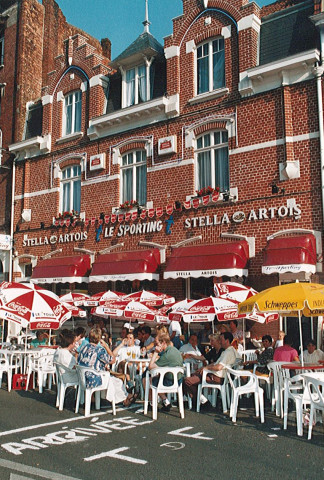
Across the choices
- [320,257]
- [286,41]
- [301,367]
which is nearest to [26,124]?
[286,41]

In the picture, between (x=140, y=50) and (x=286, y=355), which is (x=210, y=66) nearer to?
(x=140, y=50)

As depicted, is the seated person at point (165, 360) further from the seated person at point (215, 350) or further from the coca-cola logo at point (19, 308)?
the coca-cola logo at point (19, 308)

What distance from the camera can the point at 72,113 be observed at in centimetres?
1875

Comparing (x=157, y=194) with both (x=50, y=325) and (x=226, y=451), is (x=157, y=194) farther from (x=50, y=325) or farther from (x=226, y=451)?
(x=226, y=451)

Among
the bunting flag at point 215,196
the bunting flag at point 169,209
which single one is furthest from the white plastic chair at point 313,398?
the bunting flag at point 169,209

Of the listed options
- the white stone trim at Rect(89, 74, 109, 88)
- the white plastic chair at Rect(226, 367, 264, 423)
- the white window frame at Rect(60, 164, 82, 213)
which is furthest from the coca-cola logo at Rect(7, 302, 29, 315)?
the white stone trim at Rect(89, 74, 109, 88)

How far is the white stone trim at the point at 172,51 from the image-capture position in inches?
618

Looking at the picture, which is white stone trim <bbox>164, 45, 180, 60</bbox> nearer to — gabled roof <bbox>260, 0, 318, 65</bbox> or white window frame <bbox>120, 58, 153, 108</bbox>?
white window frame <bbox>120, 58, 153, 108</bbox>

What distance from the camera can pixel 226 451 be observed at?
6375 mm

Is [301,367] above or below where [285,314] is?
below

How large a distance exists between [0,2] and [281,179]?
16.9 meters

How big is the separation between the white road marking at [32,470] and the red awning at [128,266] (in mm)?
8862

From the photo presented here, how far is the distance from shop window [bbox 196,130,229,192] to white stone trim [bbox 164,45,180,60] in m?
2.88

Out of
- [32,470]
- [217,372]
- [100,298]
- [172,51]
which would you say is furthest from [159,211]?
[32,470]
